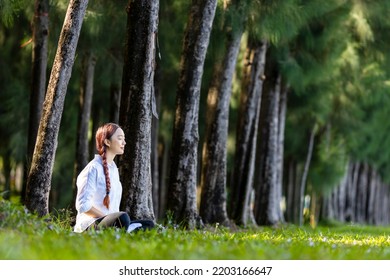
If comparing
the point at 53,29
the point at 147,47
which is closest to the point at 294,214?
the point at 53,29

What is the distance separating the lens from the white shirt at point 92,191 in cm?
1025

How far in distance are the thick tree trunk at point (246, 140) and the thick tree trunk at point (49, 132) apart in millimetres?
10188

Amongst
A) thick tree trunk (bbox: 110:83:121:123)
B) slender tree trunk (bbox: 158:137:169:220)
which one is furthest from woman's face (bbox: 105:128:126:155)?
slender tree trunk (bbox: 158:137:169:220)

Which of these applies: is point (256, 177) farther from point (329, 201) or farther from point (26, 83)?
point (329, 201)

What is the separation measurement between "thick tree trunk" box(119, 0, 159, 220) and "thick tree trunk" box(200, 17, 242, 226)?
6.07m

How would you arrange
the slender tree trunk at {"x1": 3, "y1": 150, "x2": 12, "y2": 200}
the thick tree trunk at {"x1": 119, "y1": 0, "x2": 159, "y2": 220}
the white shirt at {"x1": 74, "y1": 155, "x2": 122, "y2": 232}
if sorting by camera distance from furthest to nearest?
the slender tree trunk at {"x1": 3, "y1": 150, "x2": 12, "y2": 200} < the thick tree trunk at {"x1": 119, "y1": 0, "x2": 159, "y2": 220} < the white shirt at {"x1": 74, "y1": 155, "x2": 122, "y2": 232}

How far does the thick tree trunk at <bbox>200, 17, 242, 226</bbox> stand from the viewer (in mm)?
19766

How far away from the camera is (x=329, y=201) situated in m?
40.2

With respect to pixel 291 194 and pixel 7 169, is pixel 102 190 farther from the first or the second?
pixel 291 194

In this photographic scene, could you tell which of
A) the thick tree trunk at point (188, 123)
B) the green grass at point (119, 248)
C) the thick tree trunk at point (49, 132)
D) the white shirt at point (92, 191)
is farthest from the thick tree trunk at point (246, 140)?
the green grass at point (119, 248)

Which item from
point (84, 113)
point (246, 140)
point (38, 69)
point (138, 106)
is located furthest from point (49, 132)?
point (246, 140)

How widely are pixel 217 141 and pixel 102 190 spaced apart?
32.1 ft

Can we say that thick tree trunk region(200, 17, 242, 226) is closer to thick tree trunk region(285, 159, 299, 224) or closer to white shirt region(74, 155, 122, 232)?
white shirt region(74, 155, 122, 232)
